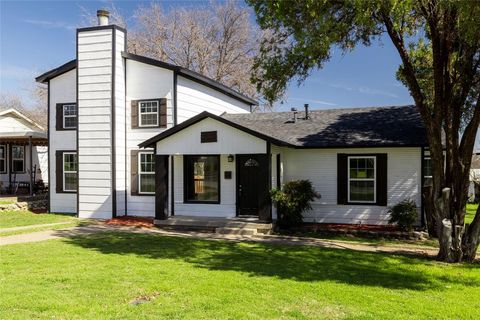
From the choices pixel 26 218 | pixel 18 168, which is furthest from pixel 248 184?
pixel 18 168

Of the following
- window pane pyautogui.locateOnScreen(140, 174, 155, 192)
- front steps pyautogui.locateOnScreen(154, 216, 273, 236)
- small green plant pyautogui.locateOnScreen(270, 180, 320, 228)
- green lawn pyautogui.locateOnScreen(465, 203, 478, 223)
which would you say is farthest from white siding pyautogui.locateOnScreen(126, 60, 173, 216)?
green lawn pyautogui.locateOnScreen(465, 203, 478, 223)

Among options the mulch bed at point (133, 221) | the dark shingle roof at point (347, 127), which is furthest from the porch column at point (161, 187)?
the dark shingle roof at point (347, 127)

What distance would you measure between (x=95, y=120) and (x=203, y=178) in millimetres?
5012

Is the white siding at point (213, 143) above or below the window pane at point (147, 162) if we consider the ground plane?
above

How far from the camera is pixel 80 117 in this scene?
17.3m

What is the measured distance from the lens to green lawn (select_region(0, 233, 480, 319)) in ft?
20.1

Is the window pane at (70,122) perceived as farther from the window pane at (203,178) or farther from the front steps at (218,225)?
the front steps at (218,225)

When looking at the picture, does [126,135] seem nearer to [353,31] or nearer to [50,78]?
[50,78]

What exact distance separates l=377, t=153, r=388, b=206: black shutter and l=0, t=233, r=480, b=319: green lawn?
4501mm

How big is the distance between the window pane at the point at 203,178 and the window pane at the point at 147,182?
5.46ft

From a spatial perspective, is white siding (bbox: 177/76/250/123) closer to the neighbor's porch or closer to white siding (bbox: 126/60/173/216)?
white siding (bbox: 126/60/173/216)

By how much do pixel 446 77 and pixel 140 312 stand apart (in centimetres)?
906

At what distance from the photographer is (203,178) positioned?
16297 millimetres

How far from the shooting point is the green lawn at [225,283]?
611cm
